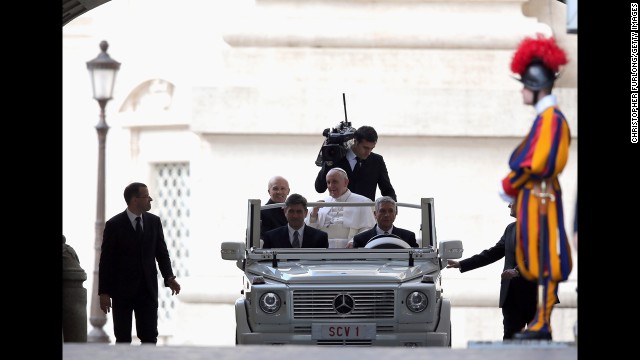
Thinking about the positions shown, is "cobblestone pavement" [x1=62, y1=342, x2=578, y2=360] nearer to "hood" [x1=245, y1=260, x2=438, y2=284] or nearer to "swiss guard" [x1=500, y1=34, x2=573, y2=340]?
"swiss guard" [x1=500, y1=34, x2=573, y2=340]

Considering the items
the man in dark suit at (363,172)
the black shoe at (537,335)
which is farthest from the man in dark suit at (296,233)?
the black shoe at (537,335)

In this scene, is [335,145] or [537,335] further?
[335,145]

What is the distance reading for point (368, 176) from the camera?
18672 mm

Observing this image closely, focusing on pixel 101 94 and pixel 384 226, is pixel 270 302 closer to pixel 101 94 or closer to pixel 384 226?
pixel 384 226

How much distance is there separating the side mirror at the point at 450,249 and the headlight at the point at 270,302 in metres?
1.51

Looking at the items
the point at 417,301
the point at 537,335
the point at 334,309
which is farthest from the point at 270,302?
the point at 537,335

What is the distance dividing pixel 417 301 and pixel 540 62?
11.7 feet

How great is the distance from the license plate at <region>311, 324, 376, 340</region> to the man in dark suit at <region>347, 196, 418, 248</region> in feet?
4.61

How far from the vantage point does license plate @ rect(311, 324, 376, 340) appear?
1623 centimetres

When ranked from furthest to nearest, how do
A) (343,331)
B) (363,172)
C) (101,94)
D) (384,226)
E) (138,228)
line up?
1. (101,94)
2. (363,172)
3. (138,228)
4. (384,226)
5. (343,331)

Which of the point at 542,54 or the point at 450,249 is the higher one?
the point at 542,54
